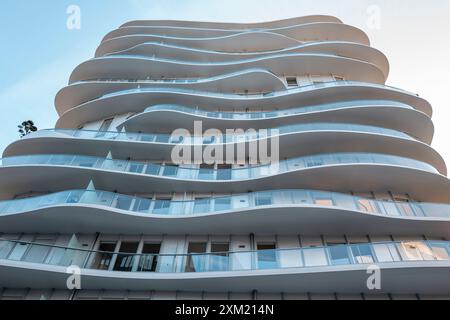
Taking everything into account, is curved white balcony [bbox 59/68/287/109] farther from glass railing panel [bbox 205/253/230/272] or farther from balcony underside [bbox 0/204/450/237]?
glass railing panel [bbox 205/253/230/272]

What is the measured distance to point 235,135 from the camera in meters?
19.1

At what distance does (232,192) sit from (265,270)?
545 centimetres

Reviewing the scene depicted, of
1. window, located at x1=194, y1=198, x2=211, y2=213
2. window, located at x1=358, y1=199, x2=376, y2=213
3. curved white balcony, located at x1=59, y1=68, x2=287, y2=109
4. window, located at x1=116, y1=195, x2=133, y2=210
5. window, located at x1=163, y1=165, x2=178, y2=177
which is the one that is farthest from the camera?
curved white balcony, located at x1=59, y1=68, x2=287, y2=109

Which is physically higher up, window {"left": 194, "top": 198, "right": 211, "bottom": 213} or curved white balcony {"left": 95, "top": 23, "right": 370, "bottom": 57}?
curved white balcony {"left": 95, "top": 23, "right": 370, "bottom": 57}

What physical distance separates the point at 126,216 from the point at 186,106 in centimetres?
1027

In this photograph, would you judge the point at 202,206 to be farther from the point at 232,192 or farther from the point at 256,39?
the point at 256,39

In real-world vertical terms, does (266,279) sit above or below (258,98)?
below

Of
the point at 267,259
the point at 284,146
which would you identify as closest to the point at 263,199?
the point at 267,259

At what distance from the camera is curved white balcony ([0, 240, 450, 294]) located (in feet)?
38.6

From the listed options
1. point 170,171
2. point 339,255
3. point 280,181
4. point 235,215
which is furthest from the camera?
point 170,171

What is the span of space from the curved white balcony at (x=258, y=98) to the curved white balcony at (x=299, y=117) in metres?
1.31

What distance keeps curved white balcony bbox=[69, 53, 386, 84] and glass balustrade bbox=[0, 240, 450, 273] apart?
1640cm

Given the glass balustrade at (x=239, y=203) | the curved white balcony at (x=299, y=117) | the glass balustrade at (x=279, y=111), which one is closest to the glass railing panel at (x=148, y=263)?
the glass balustrade at (x=239, y=203)

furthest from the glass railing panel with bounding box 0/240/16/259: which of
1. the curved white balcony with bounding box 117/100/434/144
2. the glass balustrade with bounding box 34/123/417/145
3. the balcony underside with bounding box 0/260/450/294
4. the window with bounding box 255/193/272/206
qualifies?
the window with bounding box 255/193/272/206
